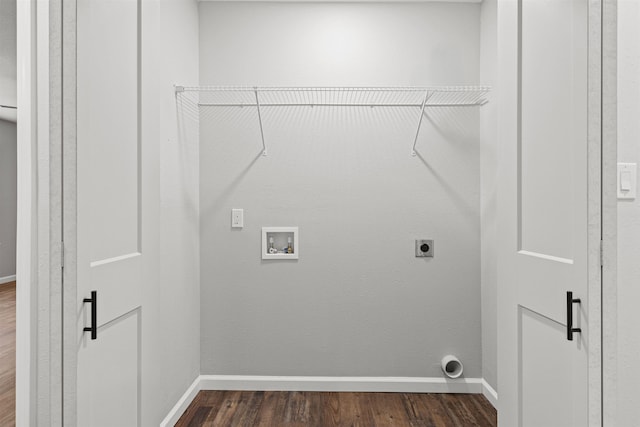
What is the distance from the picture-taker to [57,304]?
1.19 m

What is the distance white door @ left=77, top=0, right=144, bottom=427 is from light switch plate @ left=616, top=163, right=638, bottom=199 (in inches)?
56.6

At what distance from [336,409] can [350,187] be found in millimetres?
1262

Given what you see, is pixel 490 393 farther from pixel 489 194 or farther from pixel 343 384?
pixel 489 194

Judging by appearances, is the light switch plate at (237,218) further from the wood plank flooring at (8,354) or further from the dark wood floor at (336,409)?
the wood plank flooring at (8,354)

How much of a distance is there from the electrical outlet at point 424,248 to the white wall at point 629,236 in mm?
1418

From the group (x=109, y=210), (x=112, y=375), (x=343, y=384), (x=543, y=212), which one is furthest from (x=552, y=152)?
(x=343, y=384)

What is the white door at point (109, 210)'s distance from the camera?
1223 mm

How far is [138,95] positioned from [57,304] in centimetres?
67

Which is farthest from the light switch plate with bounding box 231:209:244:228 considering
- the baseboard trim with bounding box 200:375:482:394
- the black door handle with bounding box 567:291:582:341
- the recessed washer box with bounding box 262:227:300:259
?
the black door handle with bounding box 567:291:582:341

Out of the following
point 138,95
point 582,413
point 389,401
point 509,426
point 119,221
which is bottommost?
point 389,401

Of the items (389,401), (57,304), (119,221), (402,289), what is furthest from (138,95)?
(389,401)

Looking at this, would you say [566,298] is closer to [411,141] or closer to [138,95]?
[138,95]

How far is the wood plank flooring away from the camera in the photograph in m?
1.15

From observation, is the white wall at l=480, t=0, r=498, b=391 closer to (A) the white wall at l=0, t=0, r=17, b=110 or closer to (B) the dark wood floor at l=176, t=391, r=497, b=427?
(B) the dark wood floor at l=176, t=391, r=497, b=427
